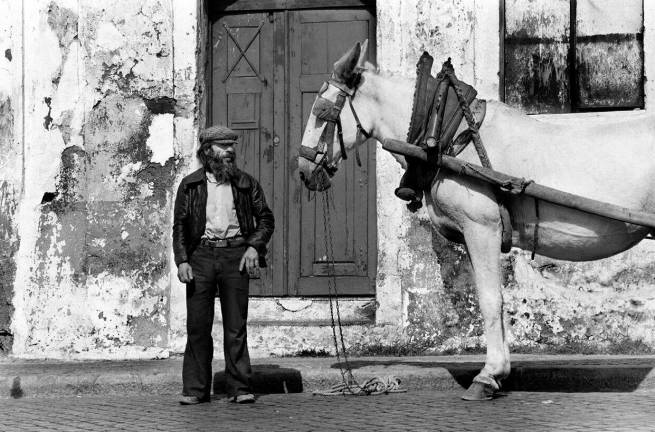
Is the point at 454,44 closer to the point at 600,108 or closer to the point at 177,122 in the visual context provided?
the point at 600,108

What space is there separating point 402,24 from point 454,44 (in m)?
0.49

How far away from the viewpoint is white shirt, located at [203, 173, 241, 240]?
8.24m

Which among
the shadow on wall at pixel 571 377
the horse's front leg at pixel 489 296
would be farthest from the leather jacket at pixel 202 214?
the shadow on wall at pixel 571 377

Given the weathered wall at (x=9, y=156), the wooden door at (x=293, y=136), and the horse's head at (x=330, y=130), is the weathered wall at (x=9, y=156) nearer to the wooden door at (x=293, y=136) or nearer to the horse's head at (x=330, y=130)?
the wooden door at (x=293, y=136)

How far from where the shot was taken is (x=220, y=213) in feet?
27.1

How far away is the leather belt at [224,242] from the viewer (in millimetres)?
8234

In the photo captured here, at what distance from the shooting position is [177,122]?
10922mm

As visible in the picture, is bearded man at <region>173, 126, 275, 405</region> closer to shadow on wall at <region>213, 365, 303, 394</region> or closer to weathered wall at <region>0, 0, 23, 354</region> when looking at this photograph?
shadow on wall at <region>213, 365, 303, 394</region>

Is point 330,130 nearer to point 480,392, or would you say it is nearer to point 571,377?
point 480,392

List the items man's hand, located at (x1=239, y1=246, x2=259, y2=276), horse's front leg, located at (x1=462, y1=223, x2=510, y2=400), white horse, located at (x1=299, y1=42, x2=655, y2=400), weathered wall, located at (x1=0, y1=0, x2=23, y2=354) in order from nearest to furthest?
white horse, located at (x1=299, y1=42, x2=655, y2=400), horse's front leg, located at (x1=462, y1=223, x2=510, y2=400), man's hand, located at (x1=239, y1=246, x2=259, y2=276), weathered wall, located at (x1=0, y1=0, x2=23, y2=354)

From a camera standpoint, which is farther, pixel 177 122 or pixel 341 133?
pixel 177 122

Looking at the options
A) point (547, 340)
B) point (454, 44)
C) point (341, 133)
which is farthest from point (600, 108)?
point (341, 133)

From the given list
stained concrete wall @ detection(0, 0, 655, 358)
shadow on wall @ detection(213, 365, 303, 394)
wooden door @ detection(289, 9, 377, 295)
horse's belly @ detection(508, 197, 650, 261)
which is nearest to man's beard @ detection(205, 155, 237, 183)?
shadow on wall @ detection(213, 365, 303, 394)

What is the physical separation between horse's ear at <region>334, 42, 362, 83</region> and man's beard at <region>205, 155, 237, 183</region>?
0.93 metres
